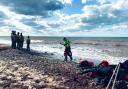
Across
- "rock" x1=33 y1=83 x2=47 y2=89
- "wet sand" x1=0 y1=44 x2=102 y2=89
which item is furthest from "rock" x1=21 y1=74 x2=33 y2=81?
"rock" x1=33 y1=83 x2=47 y2=89

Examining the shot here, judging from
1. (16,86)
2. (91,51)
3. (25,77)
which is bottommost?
(91,51)

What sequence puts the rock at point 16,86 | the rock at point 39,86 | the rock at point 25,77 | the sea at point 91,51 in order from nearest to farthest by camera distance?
the rock at point 39,86 → the rock at point 16,86 → the rock at point 25,77 → the sea at point 91,51

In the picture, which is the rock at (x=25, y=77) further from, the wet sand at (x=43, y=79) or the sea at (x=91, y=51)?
the sea at (x=91, y=51)

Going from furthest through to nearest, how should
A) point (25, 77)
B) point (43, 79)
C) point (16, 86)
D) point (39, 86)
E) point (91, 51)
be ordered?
point (91, 51) < point (25, 77) < point (43, 79) < point (16, 86) < point (39, 86)

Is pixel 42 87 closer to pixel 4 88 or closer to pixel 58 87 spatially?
pixel 58 87

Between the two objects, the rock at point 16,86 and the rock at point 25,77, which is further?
the rock at point 25,77

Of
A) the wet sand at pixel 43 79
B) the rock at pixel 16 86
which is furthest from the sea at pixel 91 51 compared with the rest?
the rock at pixel 16 86

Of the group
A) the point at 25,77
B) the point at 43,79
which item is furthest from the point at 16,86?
the point at 25,77

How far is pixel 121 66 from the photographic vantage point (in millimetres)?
15734

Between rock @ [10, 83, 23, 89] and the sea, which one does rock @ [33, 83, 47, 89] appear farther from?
the sea

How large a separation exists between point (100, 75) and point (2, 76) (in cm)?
600

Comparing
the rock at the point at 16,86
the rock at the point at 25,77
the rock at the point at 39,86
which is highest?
Answer: the rock at the point at 25,77

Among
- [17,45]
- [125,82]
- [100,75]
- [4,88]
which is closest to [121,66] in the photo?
[100,75]

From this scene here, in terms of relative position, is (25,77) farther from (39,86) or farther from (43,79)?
(39,86)
